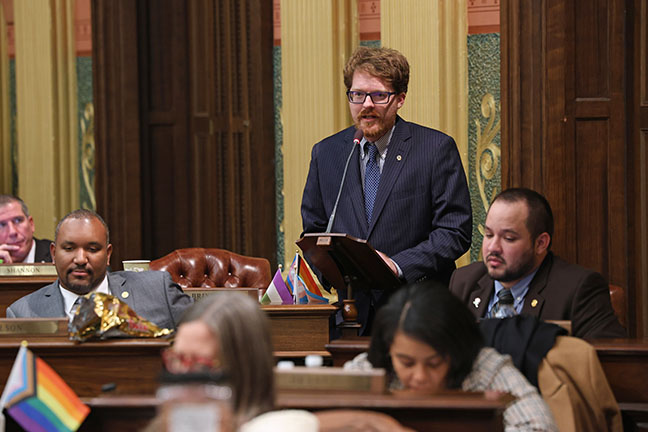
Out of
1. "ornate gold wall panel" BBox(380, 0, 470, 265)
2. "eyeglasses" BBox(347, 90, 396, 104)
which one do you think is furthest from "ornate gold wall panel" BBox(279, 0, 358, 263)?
"eyeglasses" BBox(347, 90, 396, 104)

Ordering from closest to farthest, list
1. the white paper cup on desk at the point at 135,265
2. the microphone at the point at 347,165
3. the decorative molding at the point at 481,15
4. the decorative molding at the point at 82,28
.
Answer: the microphone at the point at 347,165 → the white paper cup on desk at the point at 135,265 → the decorative molding at the point at 481,15 → the decorative molding at the point at 82,28

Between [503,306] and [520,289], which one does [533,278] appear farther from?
[503,306]

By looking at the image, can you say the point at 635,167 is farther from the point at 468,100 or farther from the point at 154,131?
the point at 154,131

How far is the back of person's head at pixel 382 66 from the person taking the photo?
12.0ft

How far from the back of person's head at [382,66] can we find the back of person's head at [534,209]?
65 centimetres

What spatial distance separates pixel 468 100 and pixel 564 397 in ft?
12.4

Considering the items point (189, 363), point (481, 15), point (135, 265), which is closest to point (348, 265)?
point (135, 265)

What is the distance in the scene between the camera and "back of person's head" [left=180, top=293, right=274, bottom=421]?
165 cm

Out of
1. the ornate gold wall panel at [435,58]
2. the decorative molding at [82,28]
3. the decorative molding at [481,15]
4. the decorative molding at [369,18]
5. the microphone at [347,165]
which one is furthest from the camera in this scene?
the decorative molding at [82,28]

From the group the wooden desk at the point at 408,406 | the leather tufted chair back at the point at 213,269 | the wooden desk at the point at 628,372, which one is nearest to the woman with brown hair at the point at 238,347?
the wooden desk at the point at 408,406

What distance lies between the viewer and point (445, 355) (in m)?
2.33

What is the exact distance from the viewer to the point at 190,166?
6.49 metres

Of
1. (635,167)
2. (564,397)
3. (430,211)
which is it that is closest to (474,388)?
(564,397)

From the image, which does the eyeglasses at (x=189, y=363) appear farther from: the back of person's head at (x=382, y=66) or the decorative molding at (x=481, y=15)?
the decorative molding at (x=481, y=15)
